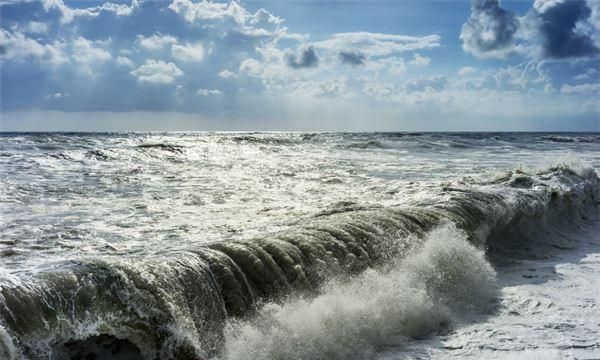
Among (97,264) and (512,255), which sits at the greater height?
(97,264)

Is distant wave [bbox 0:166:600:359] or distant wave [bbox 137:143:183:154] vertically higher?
distant wave [bbox 137:143:183:154]

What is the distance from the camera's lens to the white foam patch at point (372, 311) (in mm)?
4641

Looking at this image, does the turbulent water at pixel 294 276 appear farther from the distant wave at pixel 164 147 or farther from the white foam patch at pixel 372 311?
the distant wave at pixel 164 147

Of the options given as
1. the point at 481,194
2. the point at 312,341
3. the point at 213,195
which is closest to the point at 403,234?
the point at 312,341

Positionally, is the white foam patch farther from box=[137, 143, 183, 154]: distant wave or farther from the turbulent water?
box=[137, 143, 183, 154]: distant wave

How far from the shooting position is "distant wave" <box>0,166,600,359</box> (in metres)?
4.10

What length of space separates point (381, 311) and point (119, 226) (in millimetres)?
4702

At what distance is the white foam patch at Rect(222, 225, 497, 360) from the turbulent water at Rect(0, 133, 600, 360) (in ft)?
0.05

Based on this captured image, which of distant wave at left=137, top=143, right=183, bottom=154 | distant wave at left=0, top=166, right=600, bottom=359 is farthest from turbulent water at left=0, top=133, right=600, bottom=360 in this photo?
distant wave at left=137, top=143, right=183, bottom=154

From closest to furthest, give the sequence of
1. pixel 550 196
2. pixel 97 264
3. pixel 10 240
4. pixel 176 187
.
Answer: pixel 97 264
pixel 10 240
pixel 550 196
pixel 176 187

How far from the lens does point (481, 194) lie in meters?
10.4

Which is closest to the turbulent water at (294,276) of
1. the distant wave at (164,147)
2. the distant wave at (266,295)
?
the distant wave at (266,295)

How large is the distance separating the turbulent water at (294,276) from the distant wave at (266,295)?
14 millimetres

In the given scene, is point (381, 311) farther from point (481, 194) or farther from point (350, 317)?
point (481, 194)
